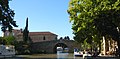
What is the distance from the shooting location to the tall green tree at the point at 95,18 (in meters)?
32.6

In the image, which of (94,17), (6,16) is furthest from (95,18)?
(6,16)

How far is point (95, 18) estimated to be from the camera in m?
33.9

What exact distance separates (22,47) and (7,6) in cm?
6010

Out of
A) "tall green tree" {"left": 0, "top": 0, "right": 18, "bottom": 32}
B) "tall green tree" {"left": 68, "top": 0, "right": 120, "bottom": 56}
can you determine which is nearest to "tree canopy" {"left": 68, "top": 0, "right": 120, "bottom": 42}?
"tall green tree" {"left": 68, "top": 0, "right": 120, "bottom": 56}

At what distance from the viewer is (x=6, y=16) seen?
35219mm

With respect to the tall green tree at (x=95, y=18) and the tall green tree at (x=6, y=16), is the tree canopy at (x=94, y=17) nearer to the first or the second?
the tall green tree at (x=95, y=18)

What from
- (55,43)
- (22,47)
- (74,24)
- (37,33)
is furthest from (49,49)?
(74,24)

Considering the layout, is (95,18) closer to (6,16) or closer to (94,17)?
(94,17)

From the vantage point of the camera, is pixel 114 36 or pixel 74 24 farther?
pixel 74 24

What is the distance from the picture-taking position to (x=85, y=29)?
3628 cm

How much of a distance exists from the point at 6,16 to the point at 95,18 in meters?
10.2

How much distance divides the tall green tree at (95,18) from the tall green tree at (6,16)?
7533 millimetres

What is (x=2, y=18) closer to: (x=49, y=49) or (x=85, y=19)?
(x=85, y=19)

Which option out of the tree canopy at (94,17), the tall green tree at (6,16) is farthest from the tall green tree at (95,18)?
the tall green tree at (6,16)
